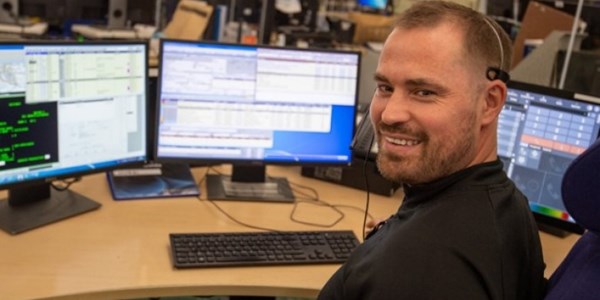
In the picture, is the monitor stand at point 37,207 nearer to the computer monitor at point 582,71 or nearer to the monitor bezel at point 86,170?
the monitor bezel at point 86,170

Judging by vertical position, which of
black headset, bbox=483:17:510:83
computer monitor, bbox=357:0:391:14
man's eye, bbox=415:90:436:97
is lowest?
man's eye, bbox=415:90:436:97

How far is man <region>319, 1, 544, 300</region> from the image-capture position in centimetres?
95

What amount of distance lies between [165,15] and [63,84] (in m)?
4.07

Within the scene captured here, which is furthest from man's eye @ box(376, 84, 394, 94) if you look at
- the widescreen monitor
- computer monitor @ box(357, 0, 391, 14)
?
the widescreen monitor

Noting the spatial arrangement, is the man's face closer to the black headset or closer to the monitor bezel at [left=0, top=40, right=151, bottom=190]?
the black headset

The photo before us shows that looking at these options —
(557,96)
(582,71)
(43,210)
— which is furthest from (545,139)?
(43,210)

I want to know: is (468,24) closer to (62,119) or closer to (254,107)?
(254,107)

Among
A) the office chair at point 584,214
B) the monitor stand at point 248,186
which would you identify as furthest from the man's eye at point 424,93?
the monitor stand at point 248,186

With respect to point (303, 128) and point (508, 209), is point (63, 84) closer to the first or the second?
point (303, 128)

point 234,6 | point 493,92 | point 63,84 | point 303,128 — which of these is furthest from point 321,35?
point 493,92

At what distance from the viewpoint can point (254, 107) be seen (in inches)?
74.9

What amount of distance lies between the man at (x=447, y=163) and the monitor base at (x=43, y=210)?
2.90 ft

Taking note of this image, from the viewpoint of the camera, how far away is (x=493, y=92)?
107 centimetres

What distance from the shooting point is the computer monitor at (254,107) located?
1.84m
